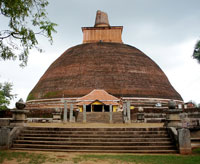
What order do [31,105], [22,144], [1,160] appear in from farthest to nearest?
[31,105], [22,144], [1,160]

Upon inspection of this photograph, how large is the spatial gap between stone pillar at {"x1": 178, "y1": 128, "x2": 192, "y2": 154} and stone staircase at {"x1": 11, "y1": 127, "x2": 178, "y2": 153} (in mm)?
296

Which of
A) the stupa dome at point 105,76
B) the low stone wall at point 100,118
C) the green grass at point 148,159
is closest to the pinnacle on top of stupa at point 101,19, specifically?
the stupa dome at point 105,76

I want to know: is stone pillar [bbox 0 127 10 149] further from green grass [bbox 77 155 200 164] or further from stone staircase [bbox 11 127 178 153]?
green grass [bbox 77 155 200 164]

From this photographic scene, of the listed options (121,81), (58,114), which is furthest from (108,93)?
(58,114)

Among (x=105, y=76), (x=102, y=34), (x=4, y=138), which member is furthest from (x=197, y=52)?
(x=4, y=138)

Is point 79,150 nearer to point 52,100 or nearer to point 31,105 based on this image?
point 52,100

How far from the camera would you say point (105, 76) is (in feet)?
94.6

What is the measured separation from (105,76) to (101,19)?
17240mm

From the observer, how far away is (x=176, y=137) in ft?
25.1

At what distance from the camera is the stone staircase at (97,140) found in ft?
25.5

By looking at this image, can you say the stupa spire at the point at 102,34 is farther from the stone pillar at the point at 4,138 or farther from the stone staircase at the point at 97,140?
the stone pillar at the point at 4,138

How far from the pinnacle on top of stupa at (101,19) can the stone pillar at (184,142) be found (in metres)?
35.4

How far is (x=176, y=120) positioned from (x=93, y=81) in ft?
66.0

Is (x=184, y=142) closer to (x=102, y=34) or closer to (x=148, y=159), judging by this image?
(x=148, y=159)
